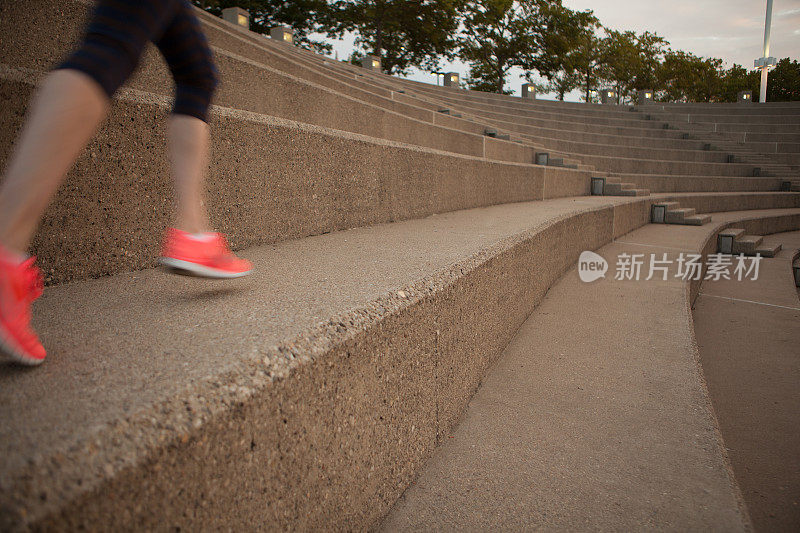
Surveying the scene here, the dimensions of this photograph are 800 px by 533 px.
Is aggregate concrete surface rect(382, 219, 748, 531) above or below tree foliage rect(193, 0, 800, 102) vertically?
below

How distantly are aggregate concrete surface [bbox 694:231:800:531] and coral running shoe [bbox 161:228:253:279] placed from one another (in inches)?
69.7

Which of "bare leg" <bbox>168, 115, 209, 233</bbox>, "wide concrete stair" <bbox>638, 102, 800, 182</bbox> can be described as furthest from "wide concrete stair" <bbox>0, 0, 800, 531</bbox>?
"wide concrete stair" <bbox>638, 102, 800, 182</bbox>

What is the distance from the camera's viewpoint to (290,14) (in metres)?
26.9

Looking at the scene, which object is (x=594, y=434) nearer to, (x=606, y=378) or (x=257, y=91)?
(x=606, y=378)

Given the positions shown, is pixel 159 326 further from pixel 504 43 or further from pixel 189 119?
pixel 504 43

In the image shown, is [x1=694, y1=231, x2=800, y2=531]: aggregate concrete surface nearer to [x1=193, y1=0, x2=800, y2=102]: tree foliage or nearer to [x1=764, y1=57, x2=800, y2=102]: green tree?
[x1=193, y1=0, x2=800, y2=102]: tree foliage

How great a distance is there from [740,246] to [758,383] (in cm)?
448

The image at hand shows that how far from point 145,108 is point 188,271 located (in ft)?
1.99

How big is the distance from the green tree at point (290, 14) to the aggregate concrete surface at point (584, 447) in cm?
2780

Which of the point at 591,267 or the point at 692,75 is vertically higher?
the point at 692,75

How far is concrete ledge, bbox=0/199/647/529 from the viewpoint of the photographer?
0.57 m

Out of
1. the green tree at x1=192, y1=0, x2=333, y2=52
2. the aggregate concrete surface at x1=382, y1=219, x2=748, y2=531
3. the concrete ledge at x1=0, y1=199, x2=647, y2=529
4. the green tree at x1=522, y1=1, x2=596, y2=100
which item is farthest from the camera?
the green tree at x1=522, y1=1, x2=596, y2=100

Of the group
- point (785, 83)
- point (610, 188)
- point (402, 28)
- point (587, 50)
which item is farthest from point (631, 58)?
point (610, 188)

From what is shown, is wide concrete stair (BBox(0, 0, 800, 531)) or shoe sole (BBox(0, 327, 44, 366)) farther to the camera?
shoe sole (BBox(0, 327, 44, 366))
